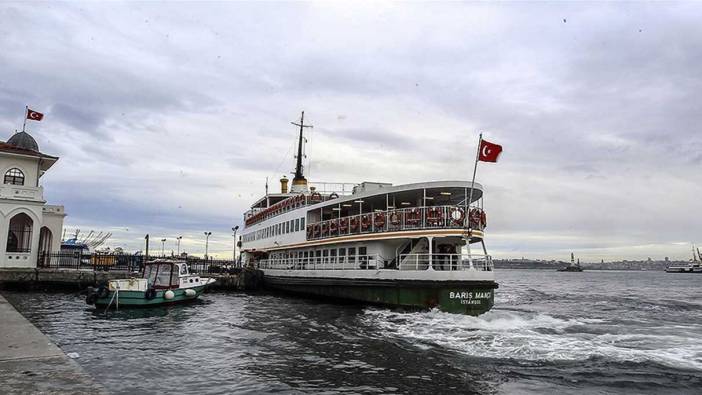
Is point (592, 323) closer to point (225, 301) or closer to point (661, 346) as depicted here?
point (661, 346)

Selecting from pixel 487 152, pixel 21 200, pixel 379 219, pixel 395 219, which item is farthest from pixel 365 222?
pixel 21 200

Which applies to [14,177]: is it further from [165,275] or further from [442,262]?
[442,262]

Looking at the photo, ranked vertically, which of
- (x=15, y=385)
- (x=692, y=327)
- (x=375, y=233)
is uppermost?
(x=375, y=233)

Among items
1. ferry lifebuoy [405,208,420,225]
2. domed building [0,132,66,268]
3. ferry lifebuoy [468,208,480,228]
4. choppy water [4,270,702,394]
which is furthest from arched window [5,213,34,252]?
ferry lifebuoy [468,208,480,228]

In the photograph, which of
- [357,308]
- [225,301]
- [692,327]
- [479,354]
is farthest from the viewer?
[225,301]

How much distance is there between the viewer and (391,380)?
1105 centimetres

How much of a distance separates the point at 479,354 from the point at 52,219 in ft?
135

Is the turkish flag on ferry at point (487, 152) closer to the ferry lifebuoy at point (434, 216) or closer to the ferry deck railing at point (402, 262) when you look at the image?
the ferry lifebuoy at point (434, 216)

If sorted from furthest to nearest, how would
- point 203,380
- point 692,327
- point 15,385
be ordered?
point 692,327
point 203,380
point 15,385

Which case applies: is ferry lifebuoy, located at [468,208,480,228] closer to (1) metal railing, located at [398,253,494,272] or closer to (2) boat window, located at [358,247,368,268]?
(1) metal railing, located at [398,253,494,272]

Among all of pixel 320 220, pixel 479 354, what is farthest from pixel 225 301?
pixel 479 354

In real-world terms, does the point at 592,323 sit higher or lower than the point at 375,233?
lower

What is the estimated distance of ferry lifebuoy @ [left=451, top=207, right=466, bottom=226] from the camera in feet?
72.7

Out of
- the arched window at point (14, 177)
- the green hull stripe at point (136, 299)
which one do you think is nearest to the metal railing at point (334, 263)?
the green hull stripe at point (136, 299)
